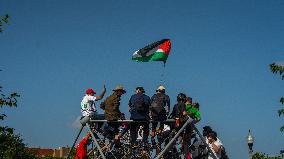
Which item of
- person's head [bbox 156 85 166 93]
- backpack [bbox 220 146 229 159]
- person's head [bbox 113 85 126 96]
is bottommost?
backpack [bbox 220 146 229 159]

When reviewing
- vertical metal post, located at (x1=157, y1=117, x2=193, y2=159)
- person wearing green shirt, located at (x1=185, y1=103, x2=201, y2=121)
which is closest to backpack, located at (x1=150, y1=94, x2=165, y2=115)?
vertical metal post, located at (x1=157, y1=117, x2=193, y2=159)

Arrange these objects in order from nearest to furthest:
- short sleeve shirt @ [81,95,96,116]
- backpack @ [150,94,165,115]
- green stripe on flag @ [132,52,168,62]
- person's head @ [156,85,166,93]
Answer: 1. backpack @ [150,94,165,115]
2. person's head @ [156,85,166,93]
3. short sleeve shirt @ [81,95,96,116]
4. green stripe on flag @ [132,52,168,62]

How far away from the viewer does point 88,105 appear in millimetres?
15016

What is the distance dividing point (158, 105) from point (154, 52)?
3552 mm

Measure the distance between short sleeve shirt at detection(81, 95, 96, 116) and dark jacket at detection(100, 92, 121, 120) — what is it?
0.84 m

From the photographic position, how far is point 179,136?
14.0 meters

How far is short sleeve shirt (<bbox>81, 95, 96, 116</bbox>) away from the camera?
49.1ft

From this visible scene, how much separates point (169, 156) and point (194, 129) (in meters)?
1.17

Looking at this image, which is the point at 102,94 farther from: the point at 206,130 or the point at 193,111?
the point at 206,130

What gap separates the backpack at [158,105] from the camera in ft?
44.8

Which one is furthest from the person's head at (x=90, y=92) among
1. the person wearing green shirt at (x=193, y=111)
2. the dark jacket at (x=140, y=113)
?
the person wearing green shirt at (x=193, y=111)

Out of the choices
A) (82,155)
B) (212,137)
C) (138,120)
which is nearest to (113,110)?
(138,120)

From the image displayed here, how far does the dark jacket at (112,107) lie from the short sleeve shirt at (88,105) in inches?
33.0

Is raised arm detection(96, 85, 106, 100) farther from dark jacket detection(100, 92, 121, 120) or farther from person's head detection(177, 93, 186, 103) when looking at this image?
person's head detection(177, 93, 186, 103)
